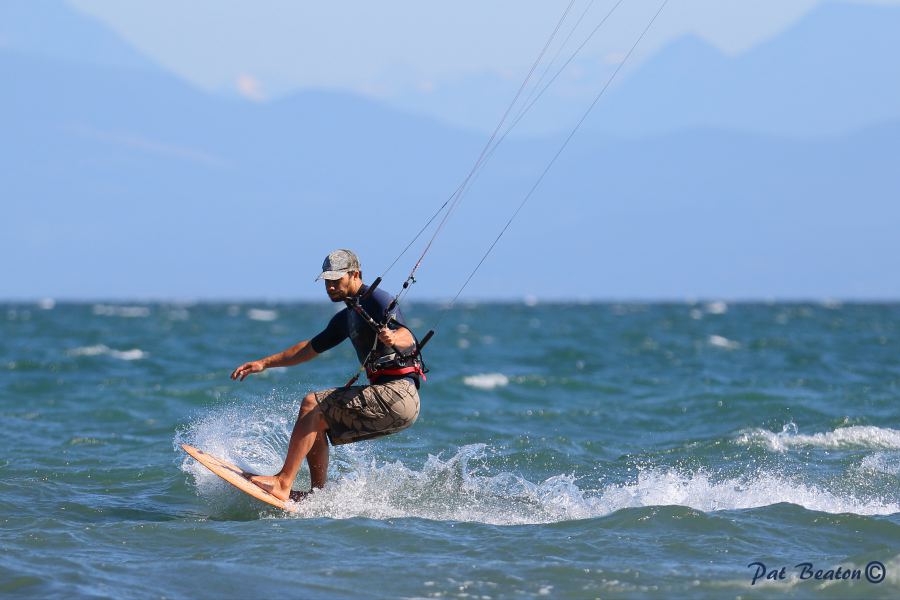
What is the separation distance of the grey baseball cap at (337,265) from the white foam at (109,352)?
1936 cm

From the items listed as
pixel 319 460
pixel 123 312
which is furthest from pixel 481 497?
pixel 123 312

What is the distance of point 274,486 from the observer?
27.9ft

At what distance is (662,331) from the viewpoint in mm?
43438

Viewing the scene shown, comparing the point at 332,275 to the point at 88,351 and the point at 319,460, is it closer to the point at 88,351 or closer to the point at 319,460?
the point at 319,460

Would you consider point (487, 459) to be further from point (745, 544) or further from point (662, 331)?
point (662, 331)

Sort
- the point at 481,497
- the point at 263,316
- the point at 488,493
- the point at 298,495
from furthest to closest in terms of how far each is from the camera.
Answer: the point at 263,316
the point at 488,493
the point at 481,497
the point at 298,495

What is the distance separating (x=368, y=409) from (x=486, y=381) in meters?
13.0

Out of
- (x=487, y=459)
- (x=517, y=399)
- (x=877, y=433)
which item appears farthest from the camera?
(x=517, y=399)

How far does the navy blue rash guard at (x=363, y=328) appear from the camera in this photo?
26.6ft

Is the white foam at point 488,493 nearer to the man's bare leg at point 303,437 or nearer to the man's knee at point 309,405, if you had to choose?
the man's bare leg at point 303,437

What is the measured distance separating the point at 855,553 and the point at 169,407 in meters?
11.3

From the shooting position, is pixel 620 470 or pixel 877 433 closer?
pixel 620 470

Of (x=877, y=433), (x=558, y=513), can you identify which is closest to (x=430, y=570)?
(x=558, y=513)
